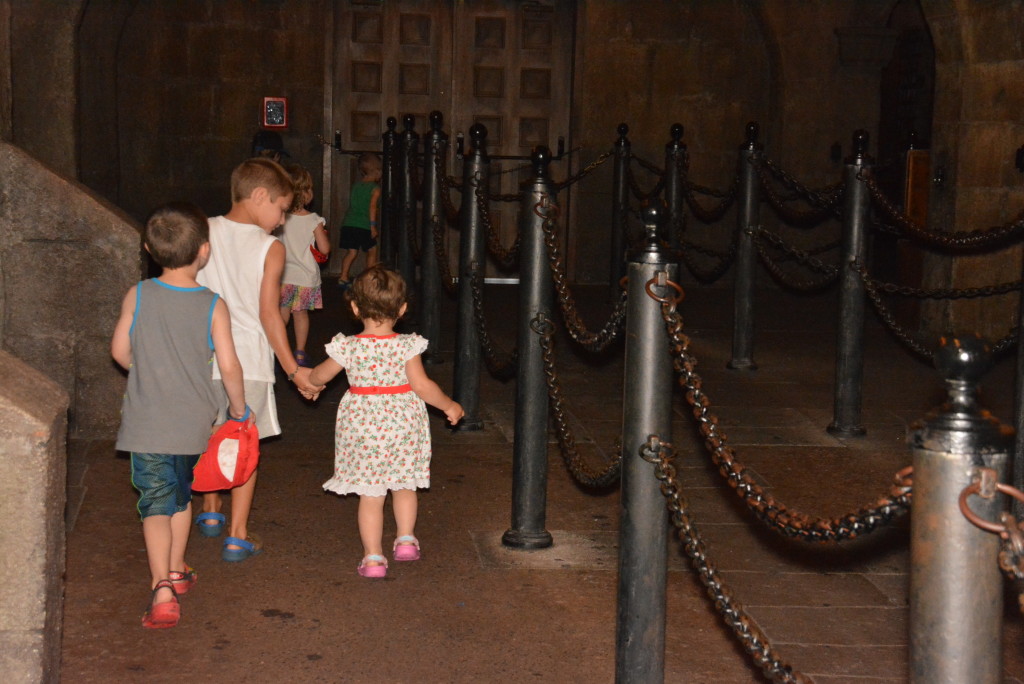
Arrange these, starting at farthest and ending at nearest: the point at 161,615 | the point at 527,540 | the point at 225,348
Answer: the point at 527,540, the point at 225,348, the point at 161,615

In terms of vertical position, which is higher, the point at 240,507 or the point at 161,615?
the point at 240,507

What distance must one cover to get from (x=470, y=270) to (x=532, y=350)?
1699mm

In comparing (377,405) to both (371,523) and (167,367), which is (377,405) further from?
(167,367)

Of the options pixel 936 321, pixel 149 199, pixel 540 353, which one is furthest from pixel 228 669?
pixel 149 199

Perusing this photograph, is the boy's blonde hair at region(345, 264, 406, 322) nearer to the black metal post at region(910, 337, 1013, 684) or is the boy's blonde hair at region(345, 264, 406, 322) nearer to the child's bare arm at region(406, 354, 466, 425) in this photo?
the child's bare arm at region(406, 354, 466, 425)

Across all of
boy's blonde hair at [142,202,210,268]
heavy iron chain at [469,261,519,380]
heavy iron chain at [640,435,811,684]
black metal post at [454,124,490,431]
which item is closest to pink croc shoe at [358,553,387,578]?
heavy iron chain at [469,261,519,380]

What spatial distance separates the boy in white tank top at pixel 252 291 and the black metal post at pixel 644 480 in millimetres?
1631

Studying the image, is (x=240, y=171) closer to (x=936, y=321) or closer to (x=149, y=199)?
(x=936, y=321)

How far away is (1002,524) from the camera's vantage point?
2.01 metres

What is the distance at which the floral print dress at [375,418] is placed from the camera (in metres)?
4.32

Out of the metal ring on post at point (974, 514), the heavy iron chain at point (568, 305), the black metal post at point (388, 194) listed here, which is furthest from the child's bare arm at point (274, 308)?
the black metal post at point (388, 194)

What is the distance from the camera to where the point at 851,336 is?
6.43 m

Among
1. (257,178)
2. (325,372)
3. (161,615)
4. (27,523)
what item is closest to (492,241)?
(257,178)

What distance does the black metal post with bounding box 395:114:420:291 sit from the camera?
938 cm
